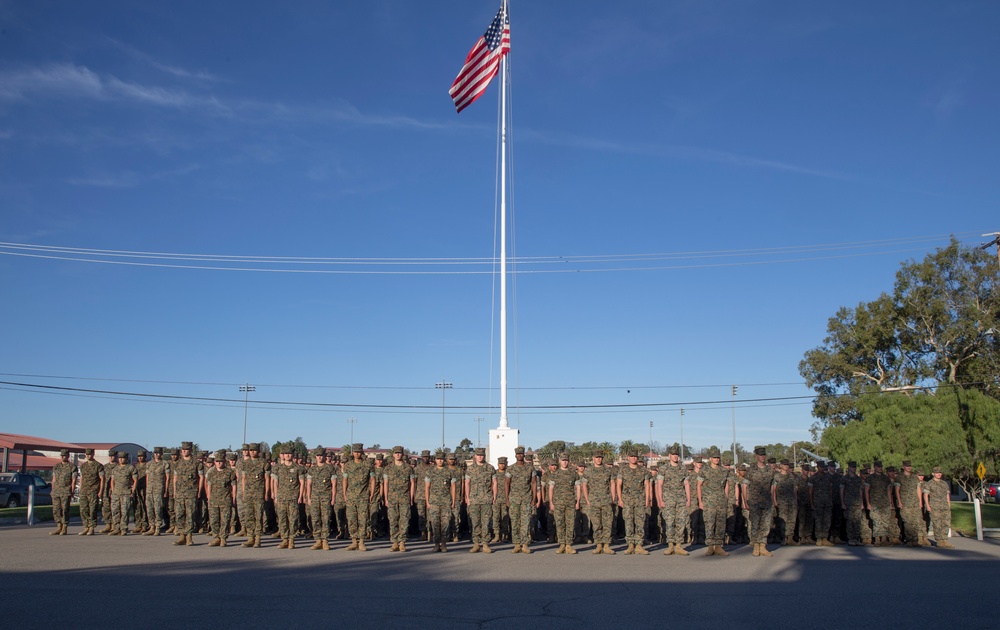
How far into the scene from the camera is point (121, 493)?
17.1m

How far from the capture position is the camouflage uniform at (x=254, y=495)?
48.5 ft

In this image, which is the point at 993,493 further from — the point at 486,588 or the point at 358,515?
the point at 486,588

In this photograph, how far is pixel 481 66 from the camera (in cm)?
2298

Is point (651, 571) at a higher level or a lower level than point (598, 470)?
lower

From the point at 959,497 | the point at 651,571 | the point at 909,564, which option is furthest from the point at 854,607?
the point at 959,497

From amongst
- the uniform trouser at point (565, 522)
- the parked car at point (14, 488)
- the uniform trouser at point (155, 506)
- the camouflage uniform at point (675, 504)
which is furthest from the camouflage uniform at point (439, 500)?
the parked car at point (14, 488)

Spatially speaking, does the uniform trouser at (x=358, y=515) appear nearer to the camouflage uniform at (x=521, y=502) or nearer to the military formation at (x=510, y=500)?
the military formation at (x=510, y=500)

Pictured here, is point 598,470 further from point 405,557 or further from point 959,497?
point 959,497

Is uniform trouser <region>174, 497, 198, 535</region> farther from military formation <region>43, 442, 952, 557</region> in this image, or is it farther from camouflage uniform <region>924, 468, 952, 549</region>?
camouflage uniform <region>924, 468, 952, 549</region>

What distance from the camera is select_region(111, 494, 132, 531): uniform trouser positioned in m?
17.2

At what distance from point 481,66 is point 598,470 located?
1333 centimetres

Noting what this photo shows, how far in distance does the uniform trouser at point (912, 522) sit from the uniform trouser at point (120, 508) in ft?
52.3

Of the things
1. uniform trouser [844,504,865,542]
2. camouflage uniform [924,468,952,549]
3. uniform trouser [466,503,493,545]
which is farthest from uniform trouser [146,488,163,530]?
camouflage uniform [924,468,952,549]

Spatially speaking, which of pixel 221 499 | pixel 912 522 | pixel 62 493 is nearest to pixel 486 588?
pixel 221 499
